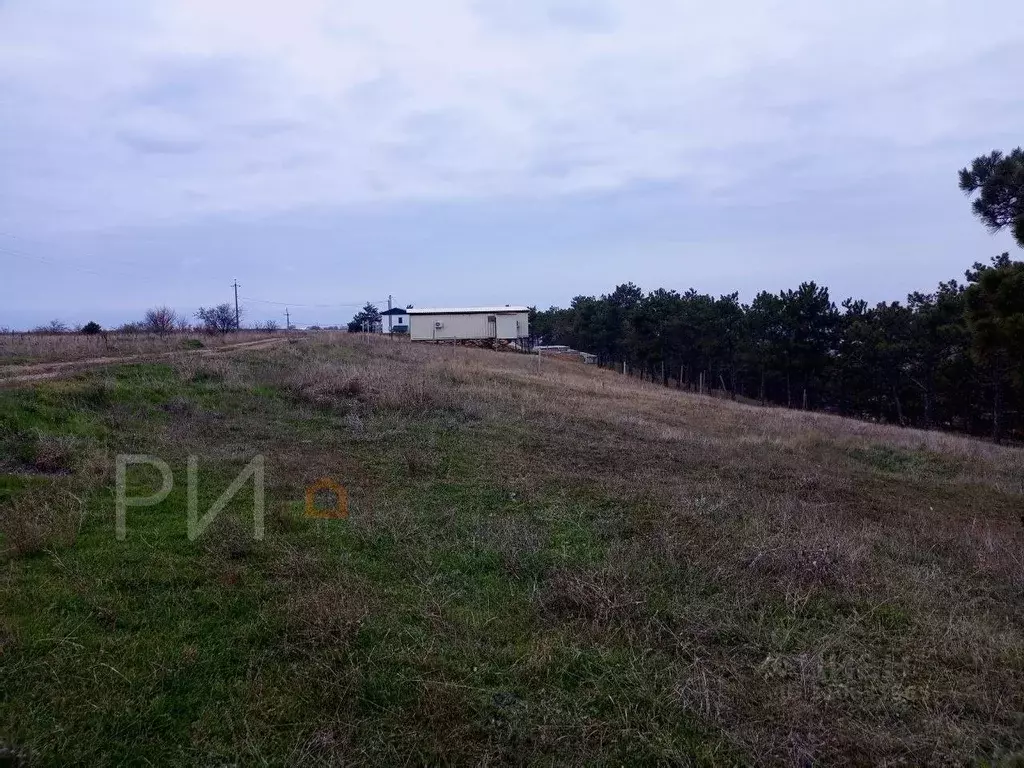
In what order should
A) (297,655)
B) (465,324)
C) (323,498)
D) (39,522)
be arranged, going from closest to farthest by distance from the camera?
(297,655) → (39,522) → (323,498) → (465,324)

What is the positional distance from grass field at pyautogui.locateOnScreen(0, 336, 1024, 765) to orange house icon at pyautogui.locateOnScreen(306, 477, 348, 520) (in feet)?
0.51

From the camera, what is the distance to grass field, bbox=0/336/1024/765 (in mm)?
3207

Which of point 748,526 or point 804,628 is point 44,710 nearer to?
point 804,628

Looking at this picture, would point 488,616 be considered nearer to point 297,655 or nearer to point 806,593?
point 297,655

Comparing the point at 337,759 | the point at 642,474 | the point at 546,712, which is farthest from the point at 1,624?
the point at 642,474

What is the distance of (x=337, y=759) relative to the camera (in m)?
3.01

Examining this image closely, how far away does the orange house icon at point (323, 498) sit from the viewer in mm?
6445

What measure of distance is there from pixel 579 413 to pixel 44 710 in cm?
1255

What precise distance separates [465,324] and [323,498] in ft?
124

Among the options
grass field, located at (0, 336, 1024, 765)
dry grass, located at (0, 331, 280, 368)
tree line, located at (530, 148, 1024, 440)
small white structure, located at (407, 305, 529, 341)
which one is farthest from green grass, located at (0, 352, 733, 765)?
small white structure, located at (407, 305, 529, 341)

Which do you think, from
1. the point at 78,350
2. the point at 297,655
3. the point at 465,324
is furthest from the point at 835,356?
the point at 297,655

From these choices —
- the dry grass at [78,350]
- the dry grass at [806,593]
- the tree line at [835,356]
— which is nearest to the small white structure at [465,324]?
the tree line at [835,356]

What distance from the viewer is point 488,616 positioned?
439cm

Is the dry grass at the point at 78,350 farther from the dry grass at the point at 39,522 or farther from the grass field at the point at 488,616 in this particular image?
the dry grass at the point at 39,522
